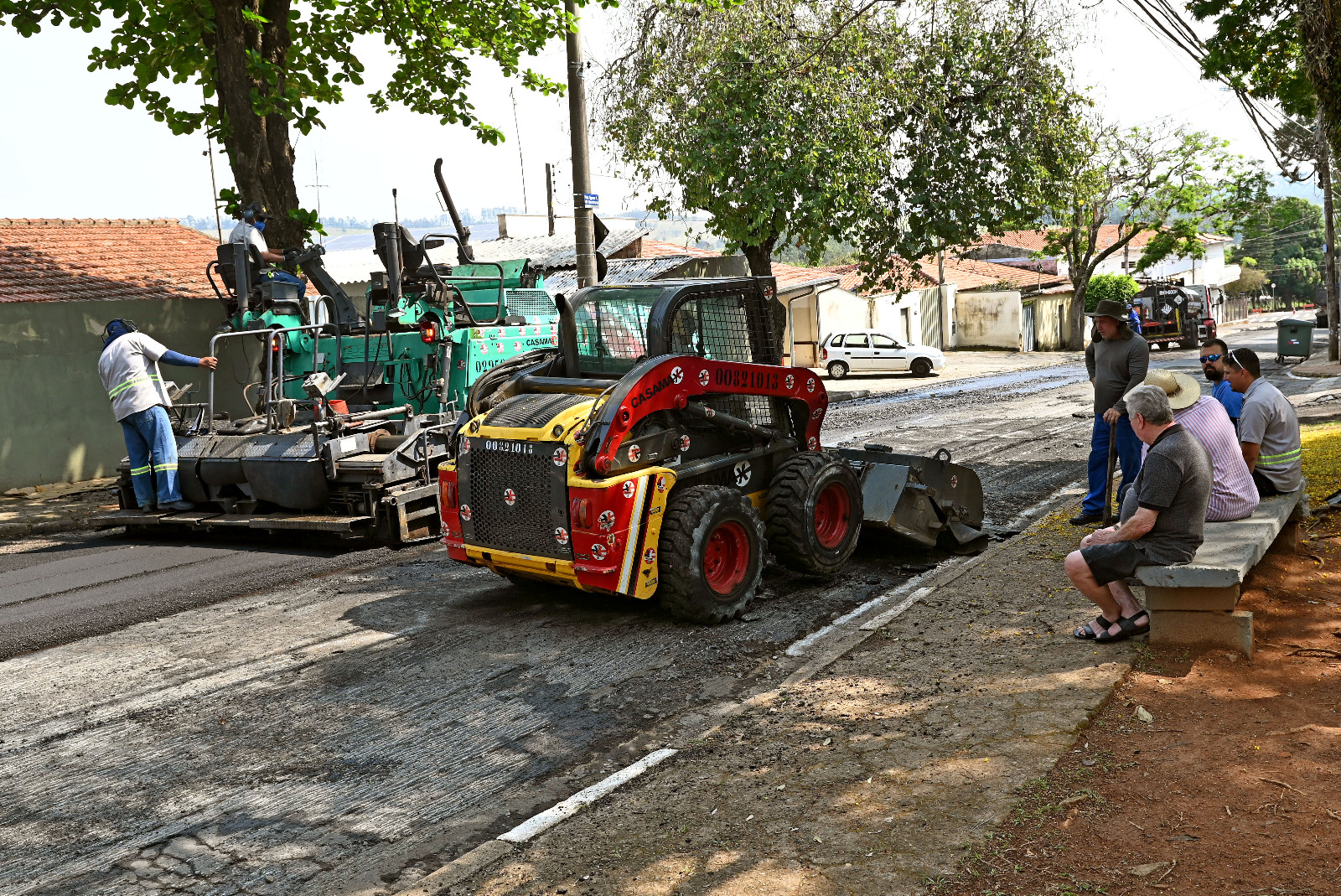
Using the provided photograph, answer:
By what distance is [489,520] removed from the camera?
763cm

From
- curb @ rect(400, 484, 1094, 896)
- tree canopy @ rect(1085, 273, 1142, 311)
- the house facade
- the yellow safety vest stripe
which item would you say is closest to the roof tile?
the house facade

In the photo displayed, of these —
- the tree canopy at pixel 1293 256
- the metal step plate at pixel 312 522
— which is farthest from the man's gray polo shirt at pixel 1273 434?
the tree canopy at pixel 1293 256

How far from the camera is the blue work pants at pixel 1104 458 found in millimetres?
9055

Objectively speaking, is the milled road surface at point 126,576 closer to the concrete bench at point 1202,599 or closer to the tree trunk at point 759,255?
the concrete bench at point 1202,599

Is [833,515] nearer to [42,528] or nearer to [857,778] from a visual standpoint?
[857,778]

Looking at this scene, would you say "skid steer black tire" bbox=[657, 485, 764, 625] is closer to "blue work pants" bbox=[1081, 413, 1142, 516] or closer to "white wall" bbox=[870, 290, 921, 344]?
"blue work pants" bbox=[1081, 413, 1142, 516]

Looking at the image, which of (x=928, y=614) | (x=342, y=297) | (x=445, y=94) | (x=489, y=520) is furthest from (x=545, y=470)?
(x=445, y=94)

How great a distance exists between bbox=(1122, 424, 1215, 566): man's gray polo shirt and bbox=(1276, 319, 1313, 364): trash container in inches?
1114

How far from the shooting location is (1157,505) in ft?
19.5

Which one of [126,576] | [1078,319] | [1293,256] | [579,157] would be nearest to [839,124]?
[579,157]

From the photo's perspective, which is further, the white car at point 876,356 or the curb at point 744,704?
the white car at point 876,356

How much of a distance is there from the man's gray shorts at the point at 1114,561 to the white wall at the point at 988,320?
45.0 m

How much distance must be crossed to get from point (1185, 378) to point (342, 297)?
9273mm

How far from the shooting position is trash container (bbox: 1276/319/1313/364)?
30.8 meters
